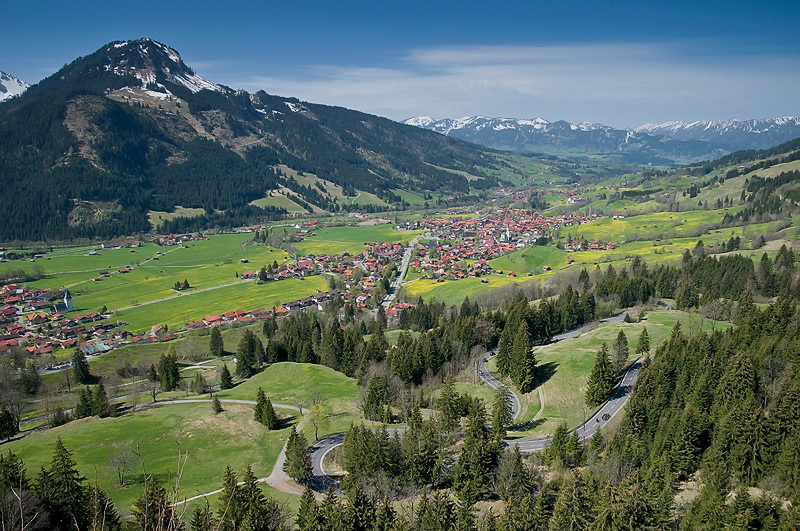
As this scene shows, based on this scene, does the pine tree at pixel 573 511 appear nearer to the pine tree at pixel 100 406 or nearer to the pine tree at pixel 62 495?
the pine tree at pixel 62 495

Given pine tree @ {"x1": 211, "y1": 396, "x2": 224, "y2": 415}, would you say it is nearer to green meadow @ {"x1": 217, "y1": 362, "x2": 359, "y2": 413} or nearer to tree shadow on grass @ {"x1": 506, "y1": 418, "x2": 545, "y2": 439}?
green meadow @ {"x1": 217, "y1": 362, "x2": 359, "y2": 413}

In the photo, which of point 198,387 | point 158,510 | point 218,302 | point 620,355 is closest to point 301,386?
point 198,387

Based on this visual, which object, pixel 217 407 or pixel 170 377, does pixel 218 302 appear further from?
pixel 217 407

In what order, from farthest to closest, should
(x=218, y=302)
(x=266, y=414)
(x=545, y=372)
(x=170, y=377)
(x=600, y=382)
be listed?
(x=218, y=302) → (x=170, y=377) → (x=545, y=372) → (x=600, y=382) → (x=266, y=414)

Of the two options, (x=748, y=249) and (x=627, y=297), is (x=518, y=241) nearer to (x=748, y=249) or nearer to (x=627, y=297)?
(x=748, y=249)

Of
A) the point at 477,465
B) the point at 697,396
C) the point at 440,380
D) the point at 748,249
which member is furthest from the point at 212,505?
the point at 748,249

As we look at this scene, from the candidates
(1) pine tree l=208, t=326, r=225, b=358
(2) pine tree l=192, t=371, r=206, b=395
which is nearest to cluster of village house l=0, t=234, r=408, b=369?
(1) pine tree l=208, t=326, r=225, b=358
